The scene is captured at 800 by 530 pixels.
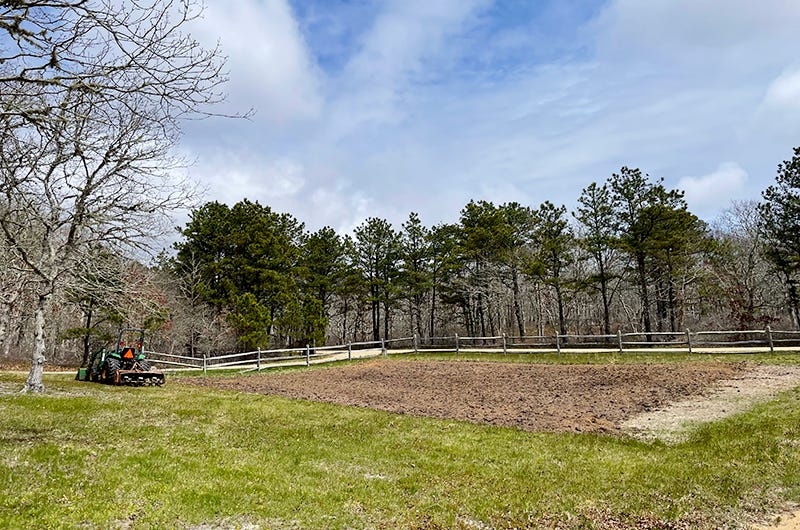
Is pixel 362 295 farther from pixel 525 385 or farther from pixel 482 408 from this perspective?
pixel 482 408

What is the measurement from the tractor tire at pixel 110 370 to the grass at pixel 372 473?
5.75 m

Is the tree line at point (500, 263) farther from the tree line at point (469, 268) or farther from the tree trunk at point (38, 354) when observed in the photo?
the tree trunk at point (38, 354)

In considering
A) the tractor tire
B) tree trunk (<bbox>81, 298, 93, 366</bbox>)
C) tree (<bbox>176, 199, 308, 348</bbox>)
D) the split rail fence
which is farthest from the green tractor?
tree (<bbox>176, 199, 308, 348</bbox>)

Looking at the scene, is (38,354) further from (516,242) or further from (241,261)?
(516,242)

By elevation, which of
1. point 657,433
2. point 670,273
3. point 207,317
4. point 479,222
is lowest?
point 657,433

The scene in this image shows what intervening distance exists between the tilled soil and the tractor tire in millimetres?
3148

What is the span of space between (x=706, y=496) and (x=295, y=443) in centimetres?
639

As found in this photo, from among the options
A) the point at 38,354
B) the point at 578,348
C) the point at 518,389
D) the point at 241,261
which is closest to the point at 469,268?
the point at 578,348

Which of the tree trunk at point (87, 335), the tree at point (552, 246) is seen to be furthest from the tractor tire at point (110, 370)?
the tree at point (552, 246)

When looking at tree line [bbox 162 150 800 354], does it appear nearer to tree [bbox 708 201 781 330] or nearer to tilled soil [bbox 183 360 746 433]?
tree [bbox 708 201 781 330]

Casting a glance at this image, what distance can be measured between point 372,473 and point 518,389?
9.35 metres

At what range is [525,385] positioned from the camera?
1595 centimetres

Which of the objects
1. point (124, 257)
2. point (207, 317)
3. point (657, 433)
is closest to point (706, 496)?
point (657, 433)

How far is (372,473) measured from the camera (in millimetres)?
6891
